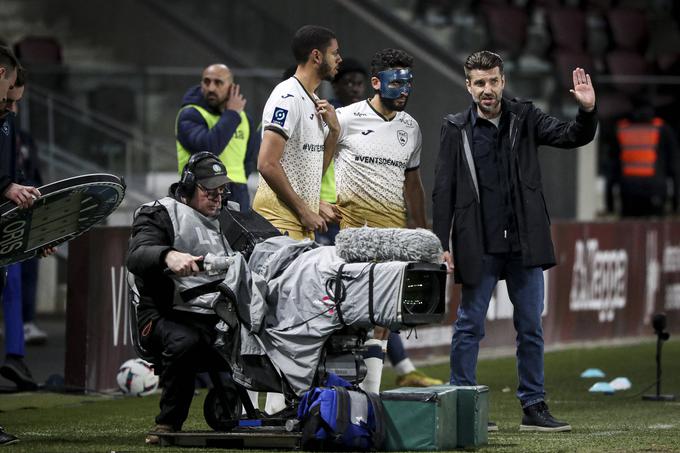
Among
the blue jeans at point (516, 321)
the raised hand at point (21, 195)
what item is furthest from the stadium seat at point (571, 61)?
the raised hand at point (21, 195)

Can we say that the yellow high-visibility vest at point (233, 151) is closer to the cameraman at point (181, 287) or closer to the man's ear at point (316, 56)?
the man's ear at point (316, 56)

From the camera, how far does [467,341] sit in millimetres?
8547

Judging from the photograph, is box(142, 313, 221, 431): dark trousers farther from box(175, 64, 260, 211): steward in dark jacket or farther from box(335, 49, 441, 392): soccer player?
box(175, 64, 260, 211): steward in dark jacket

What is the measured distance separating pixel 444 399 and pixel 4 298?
420 cm

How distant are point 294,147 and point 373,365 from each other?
48.9 inches

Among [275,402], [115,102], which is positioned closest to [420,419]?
[275,402]

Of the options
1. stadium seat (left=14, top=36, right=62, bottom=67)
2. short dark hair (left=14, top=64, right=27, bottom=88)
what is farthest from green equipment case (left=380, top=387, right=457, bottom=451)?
stadium seat (left=14, top=36, right=62, bottom=67)

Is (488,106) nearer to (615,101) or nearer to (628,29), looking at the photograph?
(615,101)

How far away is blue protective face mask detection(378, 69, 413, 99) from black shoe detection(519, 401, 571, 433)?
1.88 meters

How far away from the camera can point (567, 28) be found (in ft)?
75.2

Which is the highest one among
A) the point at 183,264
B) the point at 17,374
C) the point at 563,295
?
the point at 183,264

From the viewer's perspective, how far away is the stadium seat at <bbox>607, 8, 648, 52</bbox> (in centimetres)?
2380

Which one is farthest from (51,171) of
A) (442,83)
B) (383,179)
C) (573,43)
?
(573,43)

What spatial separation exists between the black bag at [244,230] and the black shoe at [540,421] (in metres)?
1.81
